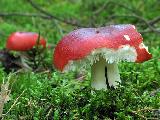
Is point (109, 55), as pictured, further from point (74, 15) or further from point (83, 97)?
point (74, 15)

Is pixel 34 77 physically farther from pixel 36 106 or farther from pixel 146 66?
pixel 146 66

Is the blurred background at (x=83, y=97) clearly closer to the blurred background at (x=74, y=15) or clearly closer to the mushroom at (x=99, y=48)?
the mushroom at (x=99, y=48)

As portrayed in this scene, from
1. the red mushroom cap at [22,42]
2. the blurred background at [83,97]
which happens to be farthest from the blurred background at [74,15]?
the blurred background at [83,97]

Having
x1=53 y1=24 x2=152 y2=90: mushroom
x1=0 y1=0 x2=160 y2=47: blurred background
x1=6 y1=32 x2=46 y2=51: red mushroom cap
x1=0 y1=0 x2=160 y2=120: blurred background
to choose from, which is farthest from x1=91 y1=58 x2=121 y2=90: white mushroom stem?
x1=0 y1=0 x2=160 y2=47: blurred background

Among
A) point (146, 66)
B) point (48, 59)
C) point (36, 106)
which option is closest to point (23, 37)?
point (48, 59)

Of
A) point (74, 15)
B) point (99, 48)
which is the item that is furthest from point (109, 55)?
point (74, 15)

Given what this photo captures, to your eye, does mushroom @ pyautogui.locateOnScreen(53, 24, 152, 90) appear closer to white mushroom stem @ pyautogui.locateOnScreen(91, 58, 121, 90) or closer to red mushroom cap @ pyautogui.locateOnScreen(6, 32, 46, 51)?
white mushroom stem @ pyautogui.locateOnScreen(91, 58, 121, 90)
